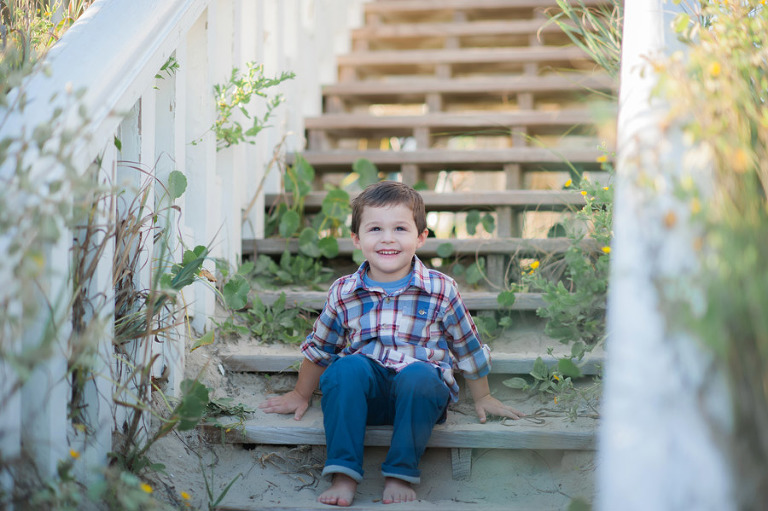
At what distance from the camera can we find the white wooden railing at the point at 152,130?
3.81 feet

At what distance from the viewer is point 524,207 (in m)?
2.49

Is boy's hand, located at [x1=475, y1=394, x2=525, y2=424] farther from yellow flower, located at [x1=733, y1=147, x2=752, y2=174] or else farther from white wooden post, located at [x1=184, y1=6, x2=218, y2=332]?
yellow flower, located at [x1=733, y1=147, x2=752, y2=174]

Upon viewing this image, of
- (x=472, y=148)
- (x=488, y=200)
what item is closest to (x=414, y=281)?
(x=488, y=200)

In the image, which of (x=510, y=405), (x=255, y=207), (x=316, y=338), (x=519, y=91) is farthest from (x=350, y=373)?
(x=519, y=91)

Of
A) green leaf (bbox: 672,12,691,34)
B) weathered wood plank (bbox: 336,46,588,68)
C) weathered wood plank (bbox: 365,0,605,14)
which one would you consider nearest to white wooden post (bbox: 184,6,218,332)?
green leaf (bbox: 672,12,691,34)

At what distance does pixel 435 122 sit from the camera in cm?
295

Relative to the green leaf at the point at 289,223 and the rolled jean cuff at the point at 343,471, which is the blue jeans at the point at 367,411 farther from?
the green leaf at the point at 289,223

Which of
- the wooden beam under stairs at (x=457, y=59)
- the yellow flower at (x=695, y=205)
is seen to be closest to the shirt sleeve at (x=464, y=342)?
the yellow flower at (x=695, y=205)

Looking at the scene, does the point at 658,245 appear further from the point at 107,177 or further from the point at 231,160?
the point at 231,160

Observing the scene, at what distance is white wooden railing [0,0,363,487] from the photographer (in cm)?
116

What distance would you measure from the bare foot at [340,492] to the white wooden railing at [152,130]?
1.48 feet

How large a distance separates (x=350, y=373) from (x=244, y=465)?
1.07 feet

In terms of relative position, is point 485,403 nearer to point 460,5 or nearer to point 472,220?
point 472,220

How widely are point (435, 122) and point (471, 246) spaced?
804 mm
